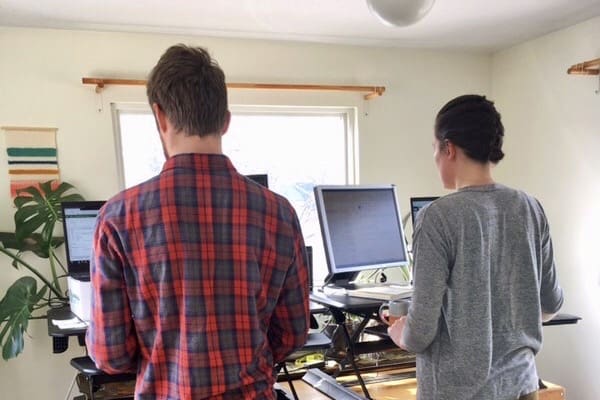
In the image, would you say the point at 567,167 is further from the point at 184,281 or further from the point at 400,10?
the point at 184,281

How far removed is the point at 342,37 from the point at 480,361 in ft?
7.61

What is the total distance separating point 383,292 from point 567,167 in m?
1.74

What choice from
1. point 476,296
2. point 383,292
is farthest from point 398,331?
point 383,292

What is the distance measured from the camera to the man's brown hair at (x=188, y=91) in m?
0.85

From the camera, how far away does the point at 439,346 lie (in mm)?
1080

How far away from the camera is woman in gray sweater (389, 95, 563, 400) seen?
103 centimetres

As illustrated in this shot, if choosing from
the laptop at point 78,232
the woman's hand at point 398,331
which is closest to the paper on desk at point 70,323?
the laptop at point 78,232

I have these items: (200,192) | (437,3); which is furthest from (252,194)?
(437,3)

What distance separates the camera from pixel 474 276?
103cm

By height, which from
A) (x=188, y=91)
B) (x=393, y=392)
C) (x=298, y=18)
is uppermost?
(x=298, y=18)

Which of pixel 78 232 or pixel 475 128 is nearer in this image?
pixel 475 128

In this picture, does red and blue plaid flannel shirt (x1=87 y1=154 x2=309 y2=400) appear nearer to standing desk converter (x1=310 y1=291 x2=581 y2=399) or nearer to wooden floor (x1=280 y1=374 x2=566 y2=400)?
standing desk converter (x1=310 y1=291 x2=581 y2=399)

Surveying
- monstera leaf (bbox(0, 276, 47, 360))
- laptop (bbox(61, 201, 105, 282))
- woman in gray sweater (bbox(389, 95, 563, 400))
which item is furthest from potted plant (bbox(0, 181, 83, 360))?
woman in gray sweater (bbox(389, 95, 563, 400))

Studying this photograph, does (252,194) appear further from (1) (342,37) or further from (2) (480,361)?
(1) (342,37)
